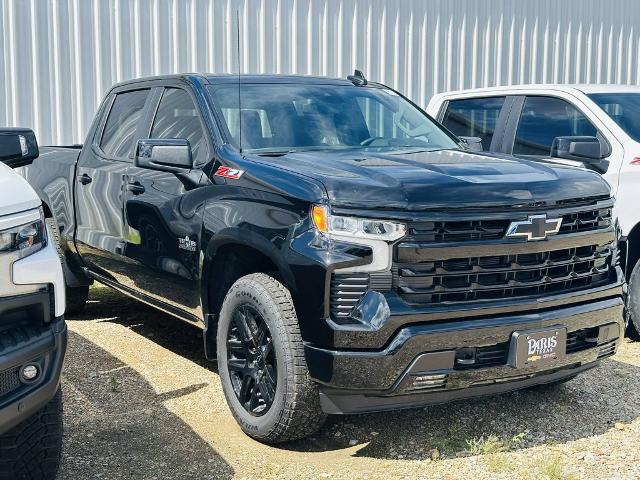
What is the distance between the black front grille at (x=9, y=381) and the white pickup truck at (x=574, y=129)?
3457mm

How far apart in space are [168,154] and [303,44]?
605cm

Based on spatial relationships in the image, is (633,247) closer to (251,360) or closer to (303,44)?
(251,360)

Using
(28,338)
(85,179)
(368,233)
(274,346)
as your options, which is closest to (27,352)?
(28,338)

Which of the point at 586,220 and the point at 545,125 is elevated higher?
the point at 545,125

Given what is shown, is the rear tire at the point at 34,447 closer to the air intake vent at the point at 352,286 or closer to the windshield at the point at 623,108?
the air intake vent at the point at 352,286

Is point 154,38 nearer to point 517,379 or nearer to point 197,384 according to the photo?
point 197,384

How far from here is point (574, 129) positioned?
6.15 m

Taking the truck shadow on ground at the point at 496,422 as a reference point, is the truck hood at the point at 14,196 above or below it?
above

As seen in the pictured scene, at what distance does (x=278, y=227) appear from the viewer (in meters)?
3.79

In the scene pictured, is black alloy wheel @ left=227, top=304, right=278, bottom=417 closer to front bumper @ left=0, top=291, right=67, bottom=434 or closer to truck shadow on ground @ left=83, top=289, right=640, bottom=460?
truck shadow on ground @ left=83, top=289, right=640, bottom=460

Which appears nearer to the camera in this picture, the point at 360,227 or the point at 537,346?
the point at 360,227

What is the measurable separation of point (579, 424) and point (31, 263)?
2883mm

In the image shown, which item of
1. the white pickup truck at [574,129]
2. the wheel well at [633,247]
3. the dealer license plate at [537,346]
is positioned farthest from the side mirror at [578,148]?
the dealer license plate at [537,346]

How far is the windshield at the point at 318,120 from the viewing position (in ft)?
15.3
